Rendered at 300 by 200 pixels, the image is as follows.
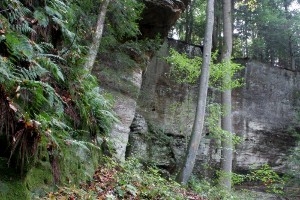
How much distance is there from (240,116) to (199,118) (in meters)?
7.45

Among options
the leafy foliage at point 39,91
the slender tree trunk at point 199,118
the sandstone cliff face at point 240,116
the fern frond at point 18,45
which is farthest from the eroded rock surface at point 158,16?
the fern frond at point 18,45

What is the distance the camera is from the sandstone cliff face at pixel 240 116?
13.6 meters

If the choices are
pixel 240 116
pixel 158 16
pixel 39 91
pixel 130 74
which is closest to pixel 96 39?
pixel 39 91

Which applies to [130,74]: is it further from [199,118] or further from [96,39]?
[96,39]

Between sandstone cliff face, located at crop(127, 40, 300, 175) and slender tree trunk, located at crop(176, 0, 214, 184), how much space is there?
2973 millimetres

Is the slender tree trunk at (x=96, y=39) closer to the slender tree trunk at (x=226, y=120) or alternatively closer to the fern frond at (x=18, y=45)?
the fern frond at (x=18, y=45)

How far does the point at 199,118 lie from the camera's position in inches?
379

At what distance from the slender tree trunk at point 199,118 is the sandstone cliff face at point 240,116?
2973 mm

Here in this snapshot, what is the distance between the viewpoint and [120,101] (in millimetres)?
10102

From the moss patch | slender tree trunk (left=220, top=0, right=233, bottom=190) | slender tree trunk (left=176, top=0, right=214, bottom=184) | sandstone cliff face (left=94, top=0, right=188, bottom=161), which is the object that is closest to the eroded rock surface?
sandstone cliff face (left=94, top=0, right=188, bottom=161)

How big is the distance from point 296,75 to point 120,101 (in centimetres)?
1227

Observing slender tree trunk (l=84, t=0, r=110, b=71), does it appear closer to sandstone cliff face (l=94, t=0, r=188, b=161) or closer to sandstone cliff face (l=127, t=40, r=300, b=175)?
sandstone cliff face (l=94, t=0, r=188, b=161)

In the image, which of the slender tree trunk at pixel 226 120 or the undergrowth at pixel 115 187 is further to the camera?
the slender tree trunk at pixel 226 120

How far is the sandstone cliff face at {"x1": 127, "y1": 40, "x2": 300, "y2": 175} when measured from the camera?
44.7 ft
